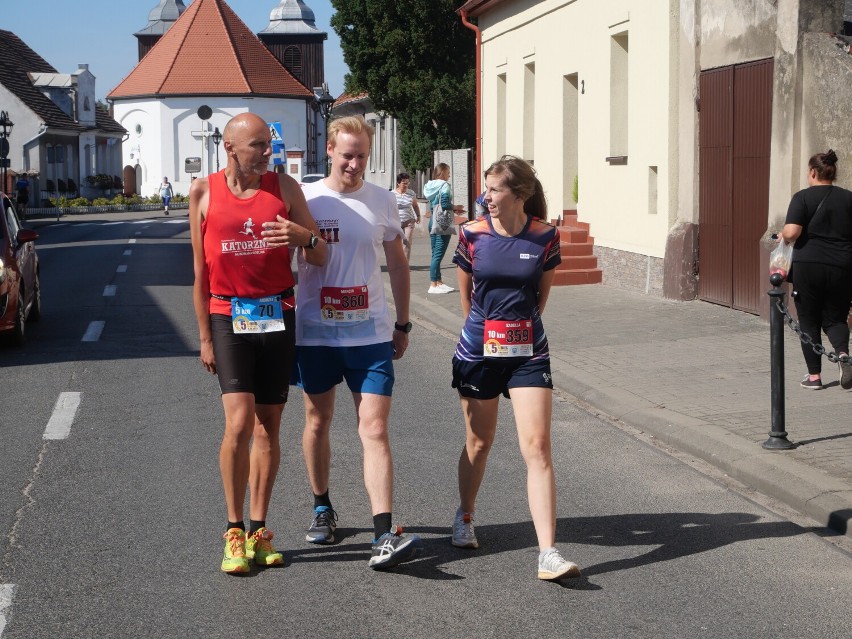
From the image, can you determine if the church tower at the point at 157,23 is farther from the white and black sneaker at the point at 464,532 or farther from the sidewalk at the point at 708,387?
the white and black sneaker at the point at 464,532

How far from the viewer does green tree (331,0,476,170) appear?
1412 inches

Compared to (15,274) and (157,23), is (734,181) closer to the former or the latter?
(15,274)

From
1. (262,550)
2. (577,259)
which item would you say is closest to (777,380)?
(262,550)

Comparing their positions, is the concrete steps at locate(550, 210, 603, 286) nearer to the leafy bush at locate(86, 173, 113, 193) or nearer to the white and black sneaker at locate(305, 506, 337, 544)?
the white and black sneaker at locate(305, 506, 337, 544)

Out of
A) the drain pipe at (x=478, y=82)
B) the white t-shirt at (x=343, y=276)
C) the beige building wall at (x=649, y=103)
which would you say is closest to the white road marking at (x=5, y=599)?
the white t-shirt at (x=343, y=276)

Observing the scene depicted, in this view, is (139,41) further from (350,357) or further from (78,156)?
(350,357)

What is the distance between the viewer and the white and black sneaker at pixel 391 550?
205 inches

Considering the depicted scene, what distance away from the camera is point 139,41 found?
365ft

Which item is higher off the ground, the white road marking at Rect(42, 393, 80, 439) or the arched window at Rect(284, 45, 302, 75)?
the arched window at Rect(284, 45, 302, 75)

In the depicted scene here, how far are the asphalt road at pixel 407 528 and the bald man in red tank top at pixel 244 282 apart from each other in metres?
0.48

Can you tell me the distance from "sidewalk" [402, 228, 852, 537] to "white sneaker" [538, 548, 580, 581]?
1662 millimetres

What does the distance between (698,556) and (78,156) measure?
2780 inches

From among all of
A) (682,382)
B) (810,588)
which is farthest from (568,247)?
(810,588)

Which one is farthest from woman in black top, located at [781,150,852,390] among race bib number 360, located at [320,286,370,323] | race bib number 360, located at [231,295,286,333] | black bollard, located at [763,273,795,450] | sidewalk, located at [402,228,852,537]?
race bib number 360, located at [231,295,286,333]
